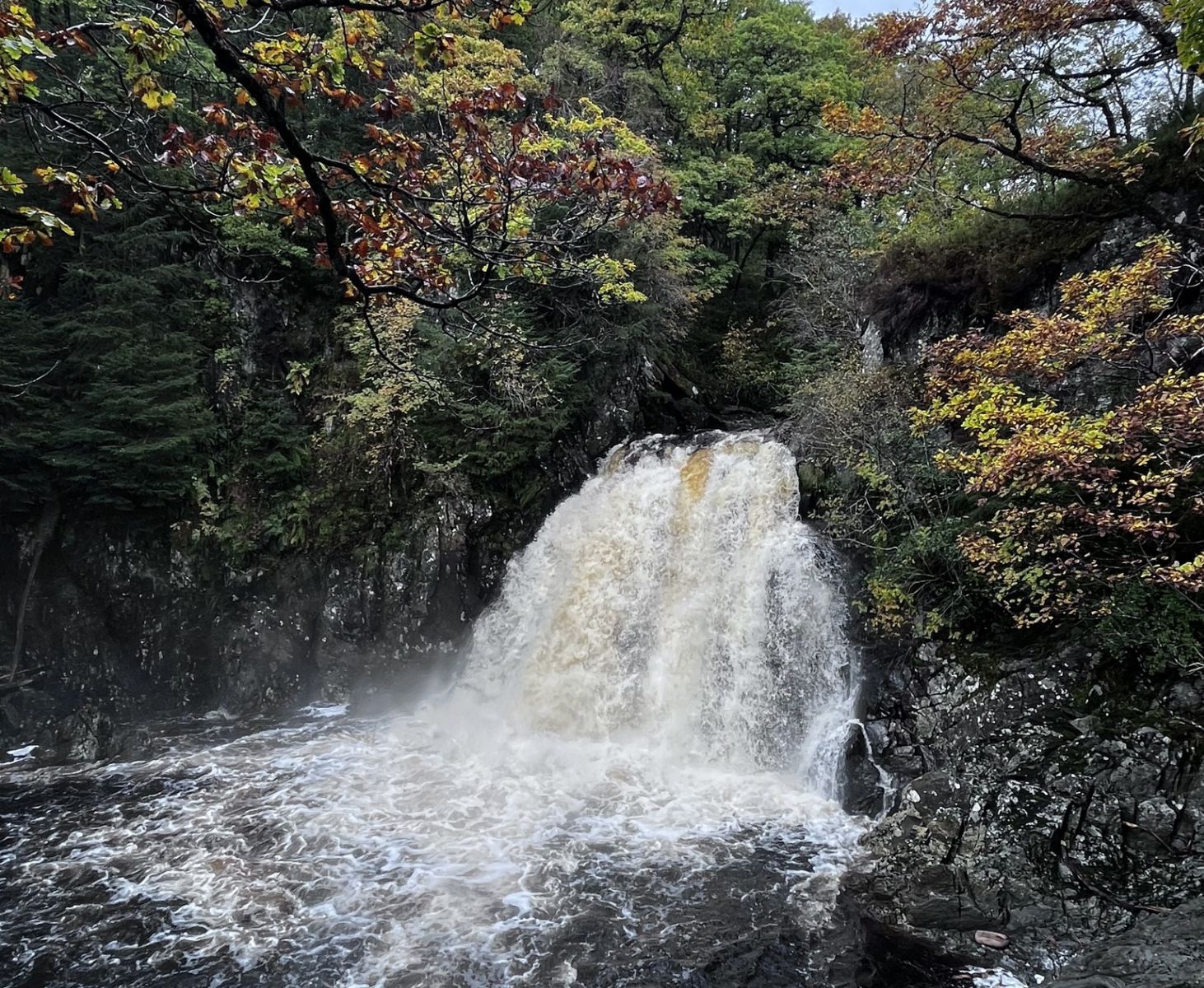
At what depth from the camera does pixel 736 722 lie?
9.51 meters

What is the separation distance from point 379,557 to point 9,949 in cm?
718

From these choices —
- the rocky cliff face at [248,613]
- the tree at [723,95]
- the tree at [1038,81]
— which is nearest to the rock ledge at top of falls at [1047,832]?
the tree at [1038,81]

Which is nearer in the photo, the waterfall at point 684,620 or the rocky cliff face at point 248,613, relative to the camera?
the waterfall at point 684,620

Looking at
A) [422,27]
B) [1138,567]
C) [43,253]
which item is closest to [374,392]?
[43,253]

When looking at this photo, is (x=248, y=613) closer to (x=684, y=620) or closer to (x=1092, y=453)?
(x=684, y=620)

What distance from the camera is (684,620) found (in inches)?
411

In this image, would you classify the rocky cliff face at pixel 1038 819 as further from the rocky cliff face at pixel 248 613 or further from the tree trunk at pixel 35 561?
the tree trunk at pixel 35 561

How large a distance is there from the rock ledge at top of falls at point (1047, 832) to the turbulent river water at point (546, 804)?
909 millimetres

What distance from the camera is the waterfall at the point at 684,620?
927 centimetres

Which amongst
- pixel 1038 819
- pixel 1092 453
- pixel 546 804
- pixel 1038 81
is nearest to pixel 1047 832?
pixel 1038 819

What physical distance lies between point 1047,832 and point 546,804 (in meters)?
5.48

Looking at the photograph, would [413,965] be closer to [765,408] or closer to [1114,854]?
[1114,854]

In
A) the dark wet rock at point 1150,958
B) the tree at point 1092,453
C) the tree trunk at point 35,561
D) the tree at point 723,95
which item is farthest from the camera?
the tree at point 723,95

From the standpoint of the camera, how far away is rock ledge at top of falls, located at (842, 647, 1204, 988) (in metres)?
5.39
